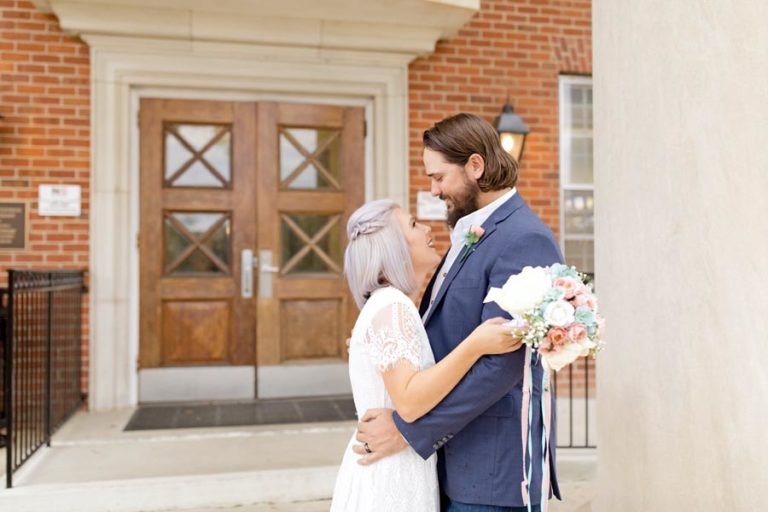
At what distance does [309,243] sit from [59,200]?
2087mm

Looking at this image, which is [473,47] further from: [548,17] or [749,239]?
[749,239]

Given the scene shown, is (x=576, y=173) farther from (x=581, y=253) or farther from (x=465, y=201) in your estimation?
(x=465, y=201)

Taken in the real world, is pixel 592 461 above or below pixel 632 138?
below

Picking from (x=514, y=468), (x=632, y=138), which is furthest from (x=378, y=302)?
(x=632, y=138)

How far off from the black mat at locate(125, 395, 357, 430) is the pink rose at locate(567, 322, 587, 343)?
12.8 feet

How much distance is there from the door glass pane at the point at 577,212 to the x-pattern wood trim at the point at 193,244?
325 centimetres

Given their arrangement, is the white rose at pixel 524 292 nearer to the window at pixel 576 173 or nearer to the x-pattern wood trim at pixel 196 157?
the x-pattern wood trim at pixel 196 157

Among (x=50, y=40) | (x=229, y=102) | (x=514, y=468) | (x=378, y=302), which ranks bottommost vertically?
(x=514, y=468)

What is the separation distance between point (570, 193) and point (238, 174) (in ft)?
10.4

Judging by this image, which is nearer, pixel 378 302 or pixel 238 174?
pixel 378 302

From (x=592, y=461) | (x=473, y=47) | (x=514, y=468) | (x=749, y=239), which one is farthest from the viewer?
(x=473, y=47)

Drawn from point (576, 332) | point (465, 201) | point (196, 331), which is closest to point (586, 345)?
point (576, 332)

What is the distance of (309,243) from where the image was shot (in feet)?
Result: 19.9

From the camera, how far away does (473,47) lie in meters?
6.32
